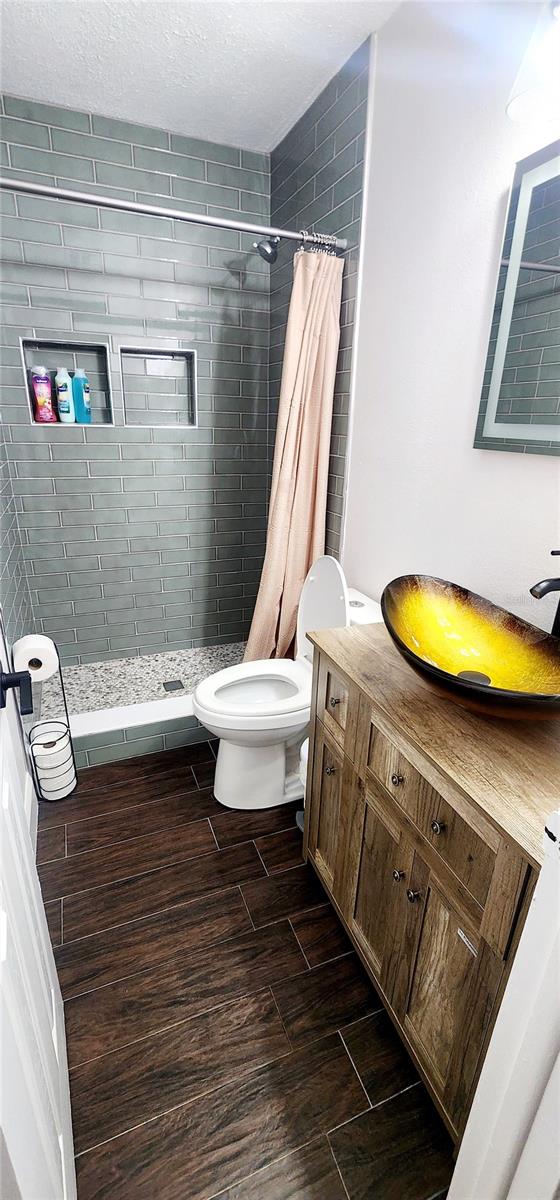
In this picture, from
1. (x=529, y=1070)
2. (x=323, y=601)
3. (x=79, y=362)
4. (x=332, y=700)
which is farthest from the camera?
(x=79, y=362)

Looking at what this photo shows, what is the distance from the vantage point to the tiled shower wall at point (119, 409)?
7.23 feet

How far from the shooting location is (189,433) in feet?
8.75

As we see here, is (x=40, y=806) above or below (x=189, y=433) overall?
below

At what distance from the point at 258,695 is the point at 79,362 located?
179 centimetres

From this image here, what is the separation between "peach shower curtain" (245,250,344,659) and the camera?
1.93 metres

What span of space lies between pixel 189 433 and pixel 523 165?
5.95ft

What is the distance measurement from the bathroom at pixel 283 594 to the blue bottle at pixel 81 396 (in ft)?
0.05

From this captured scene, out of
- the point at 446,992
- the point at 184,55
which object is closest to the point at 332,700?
the point at 446,992

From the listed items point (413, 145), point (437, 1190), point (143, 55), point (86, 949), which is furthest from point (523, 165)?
point (86, 949)

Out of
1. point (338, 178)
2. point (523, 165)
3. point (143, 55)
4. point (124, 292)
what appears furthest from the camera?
point (124, 292)

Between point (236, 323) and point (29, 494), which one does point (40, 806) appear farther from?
point (236, 323)

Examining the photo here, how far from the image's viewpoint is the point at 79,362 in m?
2.47

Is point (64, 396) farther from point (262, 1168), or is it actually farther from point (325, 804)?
point (262, 1168)

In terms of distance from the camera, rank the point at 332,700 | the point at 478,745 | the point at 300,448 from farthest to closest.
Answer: the point at 300,448 → the point at 332,700 → the point at 478,745
